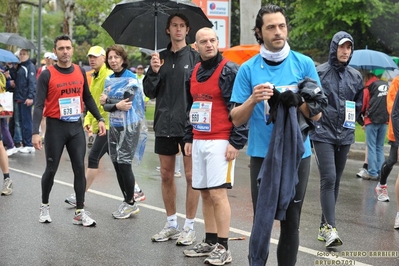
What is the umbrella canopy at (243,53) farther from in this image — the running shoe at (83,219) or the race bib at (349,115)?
the race bib at (349,115)

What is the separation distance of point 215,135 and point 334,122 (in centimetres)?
145

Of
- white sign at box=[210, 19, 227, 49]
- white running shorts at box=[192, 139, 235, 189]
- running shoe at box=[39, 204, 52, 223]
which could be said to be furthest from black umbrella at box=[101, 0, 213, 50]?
white sign at box=[210, 19, 227, 49]

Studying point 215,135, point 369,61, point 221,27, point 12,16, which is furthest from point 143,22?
point 12,16

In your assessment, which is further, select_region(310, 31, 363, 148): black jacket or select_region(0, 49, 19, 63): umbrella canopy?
select_region(0, 49, 19, 63): umbrella canopy

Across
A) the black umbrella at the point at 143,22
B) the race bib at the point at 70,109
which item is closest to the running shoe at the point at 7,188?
the race bib at the point at 70,109

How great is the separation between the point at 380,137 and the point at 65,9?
56.5ft

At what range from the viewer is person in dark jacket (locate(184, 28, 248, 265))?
6.04 meters

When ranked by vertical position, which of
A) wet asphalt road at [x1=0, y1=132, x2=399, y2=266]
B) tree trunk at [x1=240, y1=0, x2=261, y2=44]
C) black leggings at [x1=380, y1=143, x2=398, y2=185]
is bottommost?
wet asphalt road at [x1=0, y1=132, x2=399, y2=266]

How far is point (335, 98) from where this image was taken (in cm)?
695

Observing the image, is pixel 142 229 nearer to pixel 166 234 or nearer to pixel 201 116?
pixel 166 234

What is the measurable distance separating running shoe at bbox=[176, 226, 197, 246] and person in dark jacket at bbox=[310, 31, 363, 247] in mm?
1278

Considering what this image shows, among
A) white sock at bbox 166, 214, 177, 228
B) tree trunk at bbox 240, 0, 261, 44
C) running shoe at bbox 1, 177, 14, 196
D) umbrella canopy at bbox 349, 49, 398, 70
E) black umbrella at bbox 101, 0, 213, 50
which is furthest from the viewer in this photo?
tree trunk at bbox 240, 0, 261, 44

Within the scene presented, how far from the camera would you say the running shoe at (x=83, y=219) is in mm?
7641

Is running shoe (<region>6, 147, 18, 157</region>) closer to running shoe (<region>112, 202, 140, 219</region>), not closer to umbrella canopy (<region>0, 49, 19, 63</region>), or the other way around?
umbrella canopy (<region>0, 49, 19, 63</region>)
